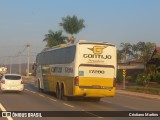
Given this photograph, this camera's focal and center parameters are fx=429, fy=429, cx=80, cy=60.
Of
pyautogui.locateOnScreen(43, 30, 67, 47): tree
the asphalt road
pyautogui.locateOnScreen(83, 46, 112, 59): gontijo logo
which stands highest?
pyautogui.locateOnScreen(43, 30, 67, 47): tree

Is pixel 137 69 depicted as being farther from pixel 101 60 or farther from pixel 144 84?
pixel 101 60

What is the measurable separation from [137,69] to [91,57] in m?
43.8

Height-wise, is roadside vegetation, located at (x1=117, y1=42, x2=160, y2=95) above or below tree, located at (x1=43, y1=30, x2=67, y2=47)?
below

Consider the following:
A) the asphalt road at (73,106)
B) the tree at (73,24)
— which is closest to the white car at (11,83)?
the asphalt road at (73,106)

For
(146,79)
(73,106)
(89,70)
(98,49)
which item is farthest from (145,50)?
(73,106)

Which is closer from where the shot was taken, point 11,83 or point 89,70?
point 89,70

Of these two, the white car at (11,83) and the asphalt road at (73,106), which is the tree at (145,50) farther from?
the asphalt road at (73,106)

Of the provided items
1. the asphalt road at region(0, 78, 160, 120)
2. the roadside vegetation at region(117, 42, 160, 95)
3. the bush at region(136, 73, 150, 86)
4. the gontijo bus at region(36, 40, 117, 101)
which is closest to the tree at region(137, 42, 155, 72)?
the roadside vegetation at region(117, 42, 160, 95)

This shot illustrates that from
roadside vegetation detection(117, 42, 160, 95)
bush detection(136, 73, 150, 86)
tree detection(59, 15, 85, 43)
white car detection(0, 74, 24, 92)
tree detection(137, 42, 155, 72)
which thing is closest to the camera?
white car detection(0, 74, 24, 92)

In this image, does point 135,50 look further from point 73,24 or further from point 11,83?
point 11,83

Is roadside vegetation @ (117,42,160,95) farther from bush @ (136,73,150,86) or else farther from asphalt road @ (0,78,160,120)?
asphalt road @ (0,78,160,120)

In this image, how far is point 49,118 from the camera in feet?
54.3

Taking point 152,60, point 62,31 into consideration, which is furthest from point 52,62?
point 62,31

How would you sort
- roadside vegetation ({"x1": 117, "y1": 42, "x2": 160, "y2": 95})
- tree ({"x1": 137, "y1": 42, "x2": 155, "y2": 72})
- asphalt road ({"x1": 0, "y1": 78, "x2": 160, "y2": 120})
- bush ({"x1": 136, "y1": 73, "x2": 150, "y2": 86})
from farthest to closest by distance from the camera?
1. tree ({"x1": 137, "y1": 42, "x2": 155, "y2": 72})
2. bush ({"x1": 136, "y1": 73, "x2": 150, "y2": 86})
3. roadside vegetation ({"x1": 117, "y1": 42, "x2": 160, "y2": 95})
4. asphalt road ({"x1": 0, "y1": 78, "x2": 160, "y2": 120})
